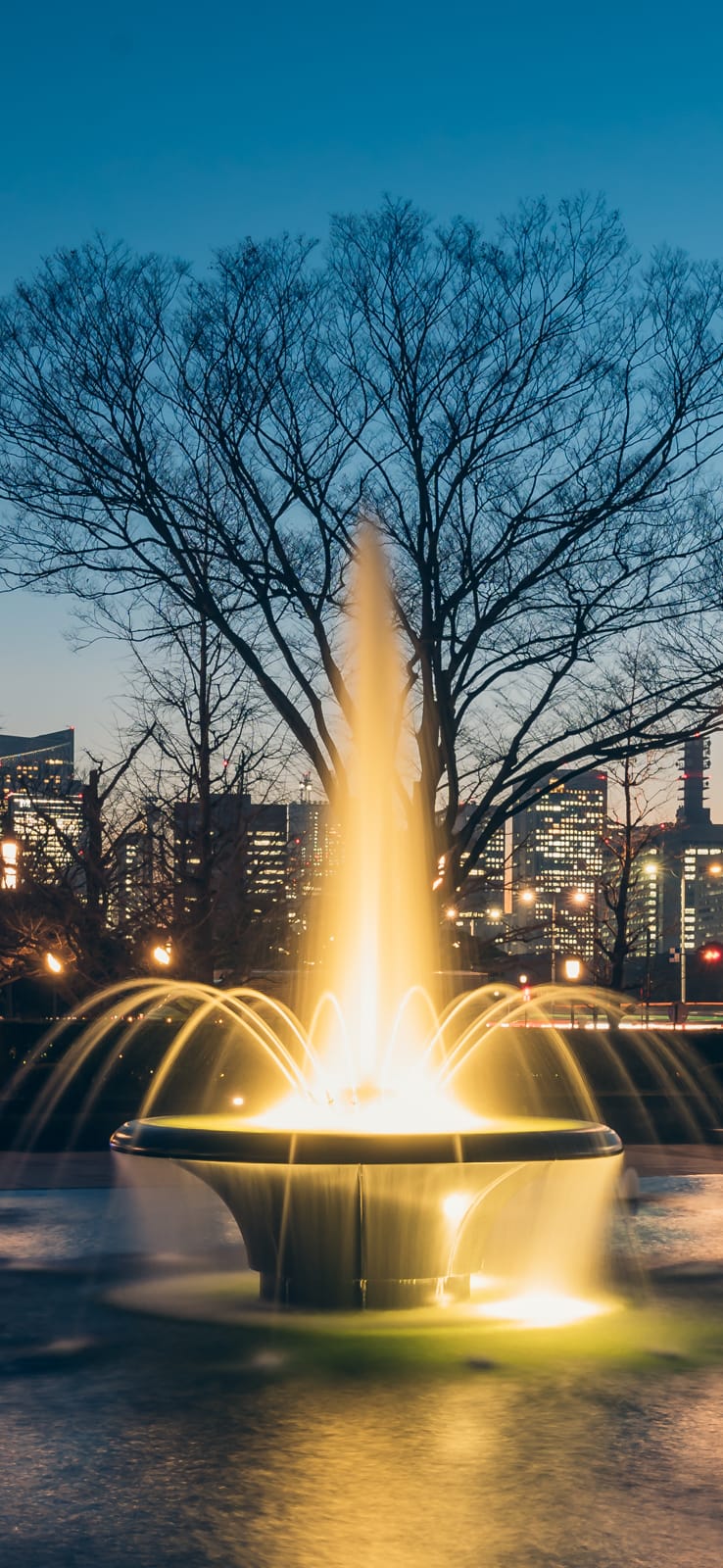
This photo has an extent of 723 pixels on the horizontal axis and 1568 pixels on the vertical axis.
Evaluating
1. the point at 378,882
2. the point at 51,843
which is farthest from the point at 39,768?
the point at 378,882

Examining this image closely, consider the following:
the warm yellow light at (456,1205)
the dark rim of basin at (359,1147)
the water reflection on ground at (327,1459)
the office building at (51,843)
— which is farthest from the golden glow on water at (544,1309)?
the office building at (51,843)

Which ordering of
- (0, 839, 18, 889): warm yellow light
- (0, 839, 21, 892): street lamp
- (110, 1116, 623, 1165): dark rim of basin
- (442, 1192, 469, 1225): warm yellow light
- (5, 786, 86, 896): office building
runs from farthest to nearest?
(0, 839, 18, 889): warm yellow light
(0, 839, 21, 892): street lamp
(5, 786, 86, 896): office building
(442, 1192, 469, 1225): warm yellow light
(110, 1116, 623, 1165): dark rim of basin

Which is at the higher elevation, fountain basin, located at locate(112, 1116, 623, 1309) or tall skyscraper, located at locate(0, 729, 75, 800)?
tall skyscraper, located at locate(0, 729, 75, 800)

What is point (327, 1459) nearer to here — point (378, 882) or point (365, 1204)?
point (365, 1204)

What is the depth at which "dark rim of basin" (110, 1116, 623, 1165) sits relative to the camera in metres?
8.62

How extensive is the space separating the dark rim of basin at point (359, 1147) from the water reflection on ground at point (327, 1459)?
86 cm

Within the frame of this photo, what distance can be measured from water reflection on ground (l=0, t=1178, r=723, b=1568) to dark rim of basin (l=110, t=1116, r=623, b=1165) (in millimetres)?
863

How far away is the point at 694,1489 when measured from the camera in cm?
579

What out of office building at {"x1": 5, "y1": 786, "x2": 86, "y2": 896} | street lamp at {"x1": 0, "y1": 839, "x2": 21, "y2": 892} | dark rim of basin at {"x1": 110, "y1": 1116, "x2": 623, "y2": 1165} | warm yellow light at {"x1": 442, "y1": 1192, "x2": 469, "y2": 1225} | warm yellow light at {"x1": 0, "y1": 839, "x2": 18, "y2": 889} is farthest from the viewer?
warm yellow light at {"x1": 0, "y1": 839, "x2": 18, "y2": 889}

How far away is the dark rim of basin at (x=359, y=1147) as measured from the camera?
339 inches

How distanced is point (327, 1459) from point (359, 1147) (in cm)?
260

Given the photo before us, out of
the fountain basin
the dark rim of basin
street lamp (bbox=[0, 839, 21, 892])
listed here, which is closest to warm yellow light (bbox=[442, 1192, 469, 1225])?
the fountain basin

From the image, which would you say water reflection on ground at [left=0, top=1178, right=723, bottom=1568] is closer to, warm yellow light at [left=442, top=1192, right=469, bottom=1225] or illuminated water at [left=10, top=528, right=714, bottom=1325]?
illuminated water at [left=10, top=528, right=714, bottom=1325]

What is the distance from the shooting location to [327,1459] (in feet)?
20.0
